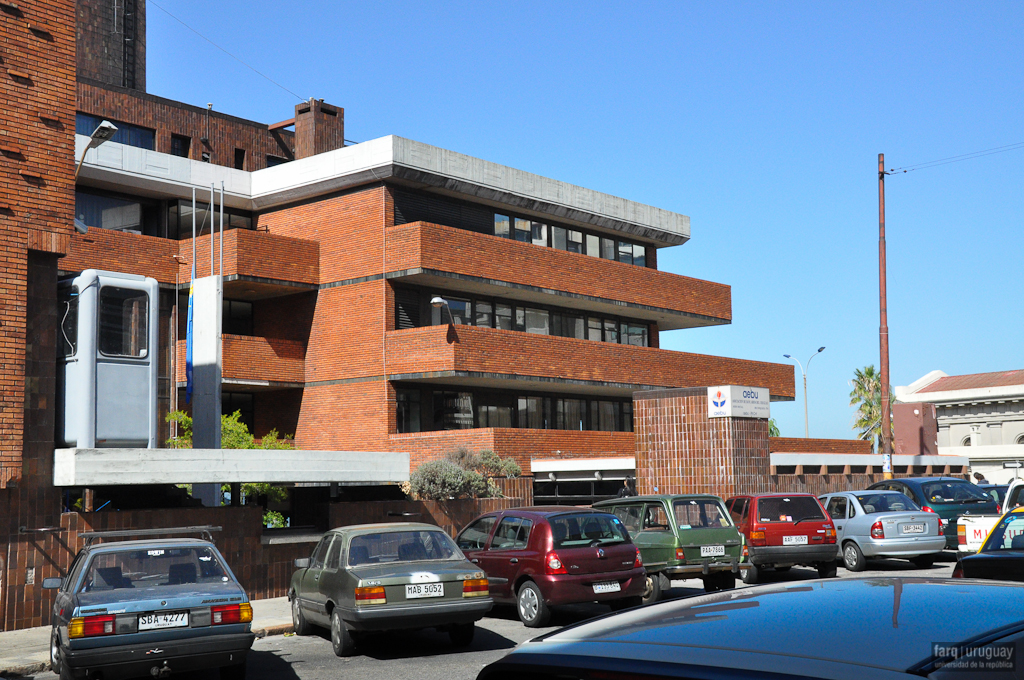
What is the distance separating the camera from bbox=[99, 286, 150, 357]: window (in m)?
17.1

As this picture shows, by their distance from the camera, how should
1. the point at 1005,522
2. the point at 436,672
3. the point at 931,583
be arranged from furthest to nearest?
the point at 1005,522 < the point at 436,672 < the point at 931,583

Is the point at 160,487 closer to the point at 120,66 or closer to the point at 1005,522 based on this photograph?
the point at 1005,522

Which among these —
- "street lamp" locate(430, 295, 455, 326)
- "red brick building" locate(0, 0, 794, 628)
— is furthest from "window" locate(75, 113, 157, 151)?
"street lamp" locate(430, 295, 455, 326)

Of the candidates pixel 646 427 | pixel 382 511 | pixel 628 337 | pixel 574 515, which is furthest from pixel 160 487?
pixel 628 337

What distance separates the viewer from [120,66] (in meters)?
50.4

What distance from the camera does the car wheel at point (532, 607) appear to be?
45.4 ft

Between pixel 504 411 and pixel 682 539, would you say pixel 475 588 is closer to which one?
pixel 682 539

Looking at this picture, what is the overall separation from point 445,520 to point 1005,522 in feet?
43.0

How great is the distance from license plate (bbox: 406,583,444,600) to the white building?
2211 inches

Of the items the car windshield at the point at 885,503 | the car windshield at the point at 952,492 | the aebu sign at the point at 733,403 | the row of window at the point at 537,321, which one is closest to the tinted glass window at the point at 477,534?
the car windshield at the point at 885,503

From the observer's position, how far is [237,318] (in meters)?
36.2

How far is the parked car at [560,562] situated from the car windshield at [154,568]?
477 cm

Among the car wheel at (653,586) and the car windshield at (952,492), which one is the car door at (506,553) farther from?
the car windshield at (952,492)

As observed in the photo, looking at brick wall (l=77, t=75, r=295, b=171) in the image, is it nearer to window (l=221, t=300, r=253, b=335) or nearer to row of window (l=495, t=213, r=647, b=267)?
window (l=221, t=300, r=253, b=335)
